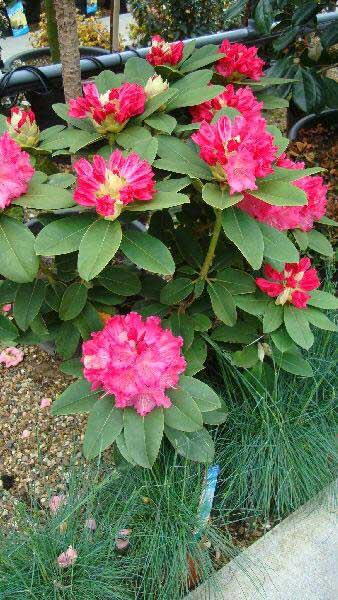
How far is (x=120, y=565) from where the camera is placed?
4.13ft

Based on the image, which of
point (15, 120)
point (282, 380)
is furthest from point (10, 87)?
point (282, 380)

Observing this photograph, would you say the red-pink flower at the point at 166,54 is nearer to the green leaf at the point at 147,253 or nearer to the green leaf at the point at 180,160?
the green leaf at the point at 180,160

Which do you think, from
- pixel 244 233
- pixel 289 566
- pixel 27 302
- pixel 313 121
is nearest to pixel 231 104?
pixel 244 233

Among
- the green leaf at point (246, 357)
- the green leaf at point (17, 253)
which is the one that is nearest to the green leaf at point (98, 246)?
the green leaf at point (17, 253)

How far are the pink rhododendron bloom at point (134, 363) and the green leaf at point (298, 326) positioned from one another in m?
0.25

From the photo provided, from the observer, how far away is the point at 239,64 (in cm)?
146

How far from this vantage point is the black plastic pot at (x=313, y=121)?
250 cm

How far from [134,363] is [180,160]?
385mm

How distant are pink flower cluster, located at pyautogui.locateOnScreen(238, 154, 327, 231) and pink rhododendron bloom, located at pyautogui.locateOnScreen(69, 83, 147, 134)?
0.29 meters

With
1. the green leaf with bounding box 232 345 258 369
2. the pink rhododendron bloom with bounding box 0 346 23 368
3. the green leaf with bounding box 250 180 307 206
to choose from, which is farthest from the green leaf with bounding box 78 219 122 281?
the pink rhododendron bloom with bounding box 0 346 23 368

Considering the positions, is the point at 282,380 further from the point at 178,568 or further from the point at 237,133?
the point at 237,133

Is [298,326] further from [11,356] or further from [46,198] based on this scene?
[11,356]

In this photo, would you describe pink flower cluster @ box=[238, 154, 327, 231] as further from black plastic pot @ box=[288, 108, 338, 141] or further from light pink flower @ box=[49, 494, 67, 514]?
black plastic pot @ box=[288, 108, 338, 141]

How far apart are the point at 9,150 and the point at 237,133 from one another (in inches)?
15.4
